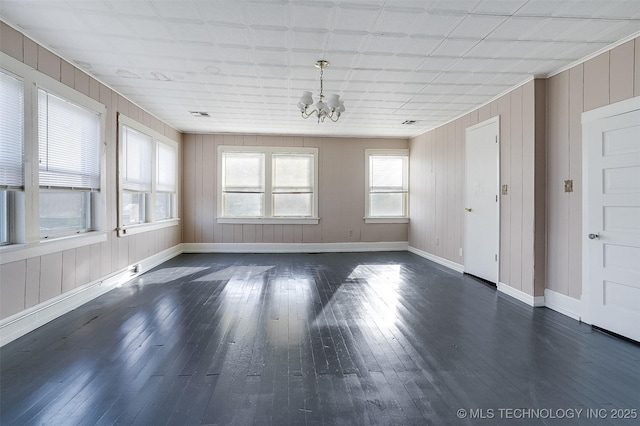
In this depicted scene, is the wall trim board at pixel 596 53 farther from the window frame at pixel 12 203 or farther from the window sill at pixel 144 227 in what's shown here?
the window sill at pixel 144 227

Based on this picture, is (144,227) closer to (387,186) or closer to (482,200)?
(387,186)

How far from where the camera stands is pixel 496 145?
179 inches

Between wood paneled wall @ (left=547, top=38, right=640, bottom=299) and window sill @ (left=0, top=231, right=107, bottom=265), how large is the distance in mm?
5335

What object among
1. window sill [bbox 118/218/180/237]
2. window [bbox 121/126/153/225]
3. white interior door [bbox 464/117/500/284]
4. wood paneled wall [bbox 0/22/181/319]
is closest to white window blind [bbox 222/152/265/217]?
window sill [bbox 118/218/180/237]

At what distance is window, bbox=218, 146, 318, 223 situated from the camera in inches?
287

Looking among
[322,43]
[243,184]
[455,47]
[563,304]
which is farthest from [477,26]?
[243,184]

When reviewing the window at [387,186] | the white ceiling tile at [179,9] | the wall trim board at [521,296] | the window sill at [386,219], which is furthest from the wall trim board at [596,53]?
→ the window sill at [386,219]

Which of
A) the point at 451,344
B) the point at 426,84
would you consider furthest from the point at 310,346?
the point at 426,84

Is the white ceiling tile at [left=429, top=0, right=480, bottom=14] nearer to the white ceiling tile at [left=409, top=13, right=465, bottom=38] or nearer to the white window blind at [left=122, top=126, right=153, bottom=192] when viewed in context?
the white ceiling tile at [left=409, top=13, right=465, bottom=38]

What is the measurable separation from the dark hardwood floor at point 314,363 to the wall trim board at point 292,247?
3.15 m

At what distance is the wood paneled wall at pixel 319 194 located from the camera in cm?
722

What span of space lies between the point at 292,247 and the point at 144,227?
314 cm

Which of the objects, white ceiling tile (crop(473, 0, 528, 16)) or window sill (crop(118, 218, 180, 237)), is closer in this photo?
white ceiling tile (crop(473, 0, 528, 16))

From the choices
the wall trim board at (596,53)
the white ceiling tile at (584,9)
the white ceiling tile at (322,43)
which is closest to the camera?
the white ceiling tile at (584,9)
